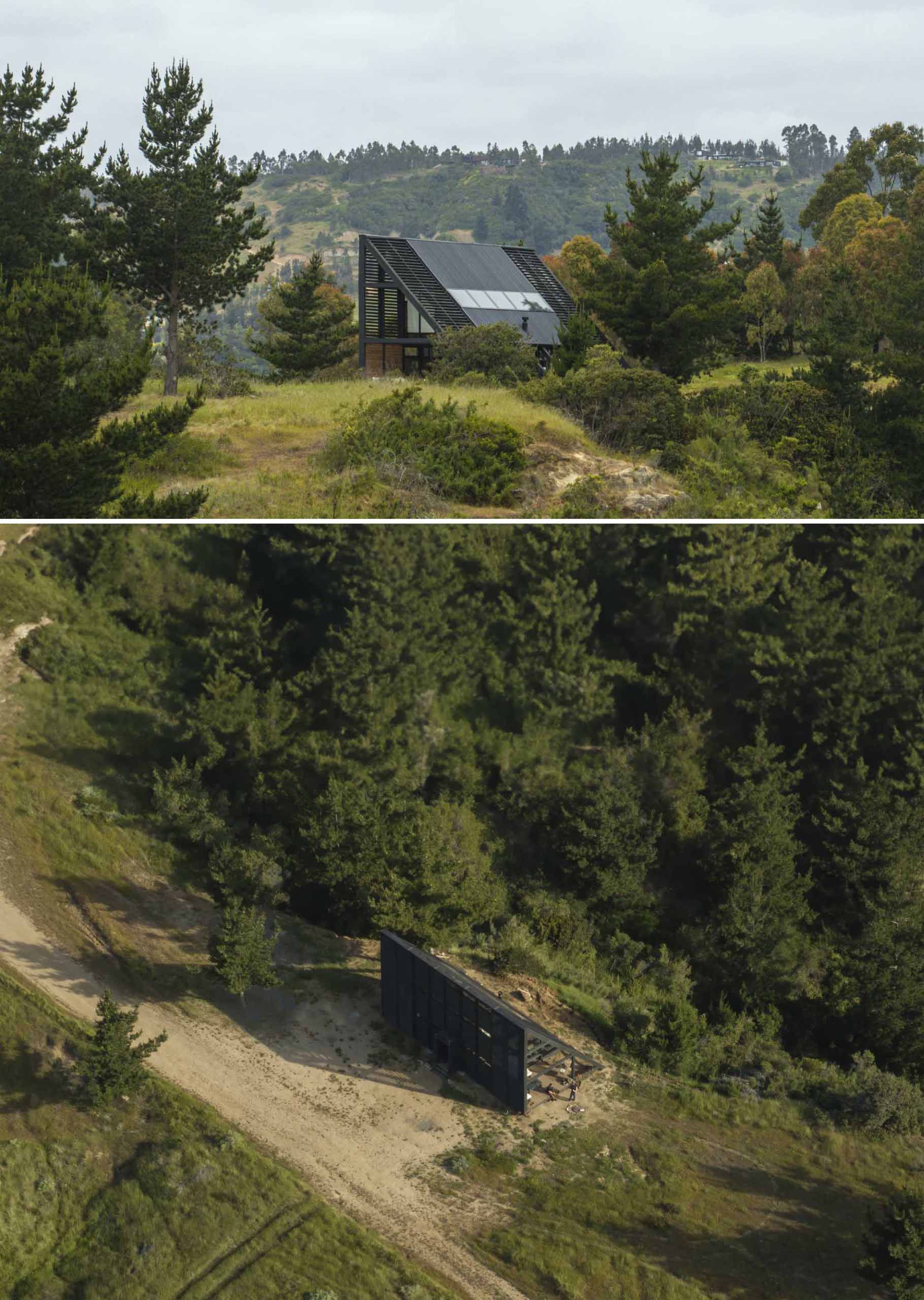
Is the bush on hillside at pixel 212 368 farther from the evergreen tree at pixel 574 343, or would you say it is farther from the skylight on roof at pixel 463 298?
the evergreen tree at pixel 574 343

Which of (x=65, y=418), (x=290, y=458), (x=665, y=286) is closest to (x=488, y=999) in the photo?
(x=290, y=458)

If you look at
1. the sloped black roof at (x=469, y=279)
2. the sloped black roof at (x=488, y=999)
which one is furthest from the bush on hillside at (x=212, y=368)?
the sloped black roof at (x=488, y=999)

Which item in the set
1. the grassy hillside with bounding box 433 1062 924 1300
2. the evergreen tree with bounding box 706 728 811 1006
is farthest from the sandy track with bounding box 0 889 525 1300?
the evergreen tree with bounding box 706 728 811 1006

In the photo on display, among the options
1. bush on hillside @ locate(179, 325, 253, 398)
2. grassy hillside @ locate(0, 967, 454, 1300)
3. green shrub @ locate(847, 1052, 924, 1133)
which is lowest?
green shrub @ locate(847, 1052, 924, 1133)

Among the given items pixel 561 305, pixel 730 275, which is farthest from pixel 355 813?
pixel 561 305

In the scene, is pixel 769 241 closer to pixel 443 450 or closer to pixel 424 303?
pixel 424 303

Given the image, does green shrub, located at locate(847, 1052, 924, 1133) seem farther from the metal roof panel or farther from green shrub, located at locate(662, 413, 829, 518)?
the metal roof panel
